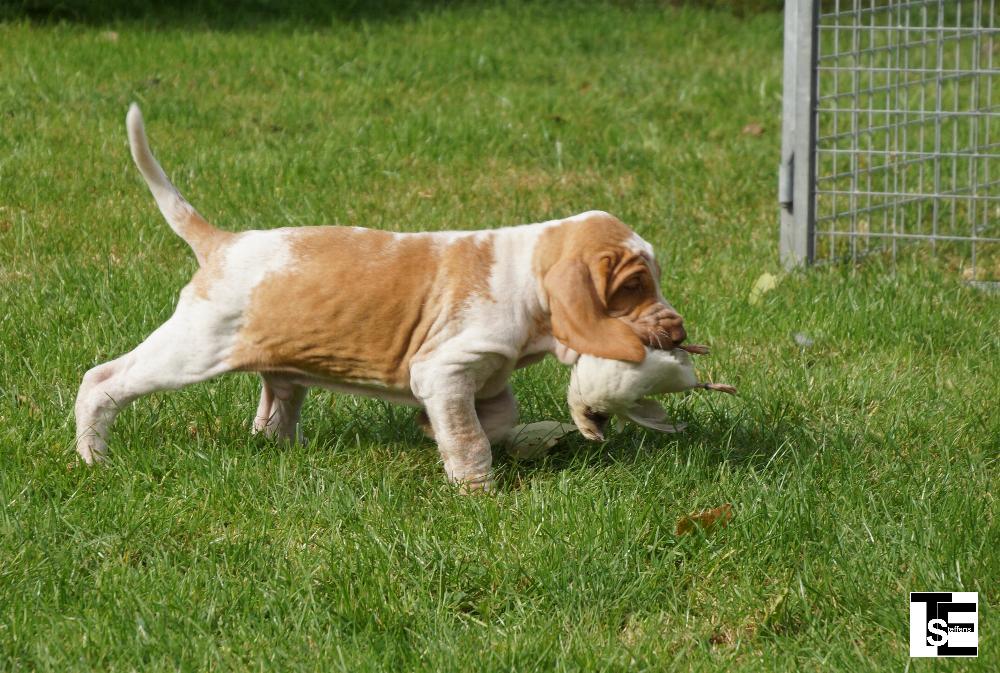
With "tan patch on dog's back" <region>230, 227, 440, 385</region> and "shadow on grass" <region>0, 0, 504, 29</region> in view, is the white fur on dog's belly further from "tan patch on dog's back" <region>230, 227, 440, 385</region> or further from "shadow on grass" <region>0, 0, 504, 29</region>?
"shadow on grass" <region>0, 0, 504, 29</region>

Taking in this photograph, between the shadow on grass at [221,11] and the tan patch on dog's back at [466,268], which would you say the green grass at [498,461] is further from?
the shadow on grass at [221,11]

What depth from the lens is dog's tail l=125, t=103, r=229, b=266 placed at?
3.46 meters

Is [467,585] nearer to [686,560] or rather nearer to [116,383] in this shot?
[686,560]

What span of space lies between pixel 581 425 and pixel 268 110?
4.46 metres

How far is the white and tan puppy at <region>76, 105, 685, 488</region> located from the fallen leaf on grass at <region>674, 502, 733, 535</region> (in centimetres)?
43

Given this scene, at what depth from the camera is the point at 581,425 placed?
3.44 meters

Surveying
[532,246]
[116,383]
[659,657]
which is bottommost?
[659,657]

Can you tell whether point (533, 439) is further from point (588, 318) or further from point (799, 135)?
point (799, 135)

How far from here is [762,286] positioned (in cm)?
504

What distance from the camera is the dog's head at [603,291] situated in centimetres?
319

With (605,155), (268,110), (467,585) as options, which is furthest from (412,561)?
(268,110)

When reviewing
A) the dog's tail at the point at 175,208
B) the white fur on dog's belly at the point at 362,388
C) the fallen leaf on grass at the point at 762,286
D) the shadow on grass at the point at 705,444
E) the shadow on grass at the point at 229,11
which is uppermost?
the shadow on grass at the point at 229,11

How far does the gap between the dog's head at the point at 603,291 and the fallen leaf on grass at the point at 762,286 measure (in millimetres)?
1652

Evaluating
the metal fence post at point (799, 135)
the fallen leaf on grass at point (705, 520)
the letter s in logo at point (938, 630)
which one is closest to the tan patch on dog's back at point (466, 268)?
the fallen leaf on grass at point (705, 520)
